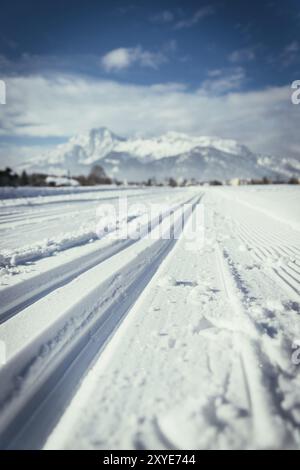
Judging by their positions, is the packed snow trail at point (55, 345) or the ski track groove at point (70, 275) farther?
the ski track groove at point (70, 275)

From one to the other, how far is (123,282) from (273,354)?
7.28ft

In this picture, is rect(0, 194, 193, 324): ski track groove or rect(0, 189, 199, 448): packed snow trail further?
rect(0, 194, 193, 324): ski track groove

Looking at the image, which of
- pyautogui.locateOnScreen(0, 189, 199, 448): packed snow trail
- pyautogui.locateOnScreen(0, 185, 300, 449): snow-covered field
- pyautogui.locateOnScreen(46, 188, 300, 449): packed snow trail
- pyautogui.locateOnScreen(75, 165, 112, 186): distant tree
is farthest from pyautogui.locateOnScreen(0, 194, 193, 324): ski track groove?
pyautogui.locateOnScreen(75, 165, 112, 186): distant tree

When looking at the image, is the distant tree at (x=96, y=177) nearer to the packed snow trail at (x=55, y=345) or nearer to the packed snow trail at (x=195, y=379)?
the packed snow trail at (x=55, y=345)

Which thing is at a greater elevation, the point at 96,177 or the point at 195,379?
the point at 96,177

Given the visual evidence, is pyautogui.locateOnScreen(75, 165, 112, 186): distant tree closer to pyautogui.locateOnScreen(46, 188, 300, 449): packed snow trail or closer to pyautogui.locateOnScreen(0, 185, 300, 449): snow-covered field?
pyautogui.locateOnScreen(0, 185, 300, 449): snow-covered field

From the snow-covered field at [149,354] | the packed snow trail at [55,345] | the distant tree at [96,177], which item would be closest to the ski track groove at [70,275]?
the snow-covered field at [149,354]

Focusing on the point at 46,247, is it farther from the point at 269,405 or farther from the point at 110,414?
the point at 269,405

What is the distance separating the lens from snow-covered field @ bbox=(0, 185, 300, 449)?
1581mm

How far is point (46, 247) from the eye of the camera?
5582 millimetres

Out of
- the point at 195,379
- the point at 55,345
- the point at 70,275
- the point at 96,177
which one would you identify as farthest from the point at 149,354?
the point at 96,177

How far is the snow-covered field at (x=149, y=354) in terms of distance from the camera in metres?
1.58

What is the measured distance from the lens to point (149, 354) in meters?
2.21

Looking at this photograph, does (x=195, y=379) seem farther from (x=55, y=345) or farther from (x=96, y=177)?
(x=96, y=177)
